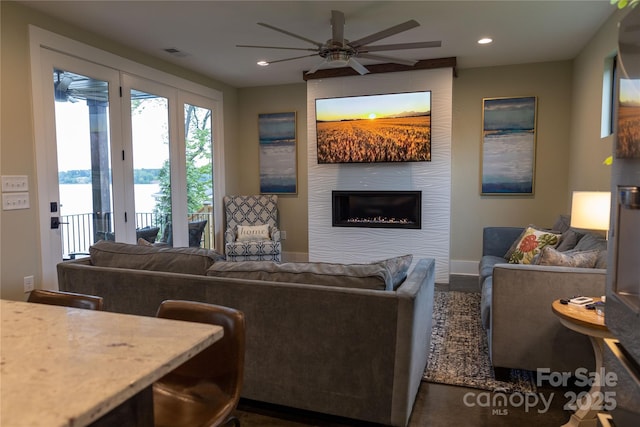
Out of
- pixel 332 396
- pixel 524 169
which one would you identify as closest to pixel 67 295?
pixel 332 396

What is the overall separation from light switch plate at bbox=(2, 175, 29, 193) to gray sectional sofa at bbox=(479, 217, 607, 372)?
3.57 m

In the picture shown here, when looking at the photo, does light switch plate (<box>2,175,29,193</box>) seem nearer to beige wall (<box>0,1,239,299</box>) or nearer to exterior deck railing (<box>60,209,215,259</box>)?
beige wall (<box>0,1,239,299</box>)

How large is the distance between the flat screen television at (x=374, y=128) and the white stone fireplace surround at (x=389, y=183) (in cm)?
11

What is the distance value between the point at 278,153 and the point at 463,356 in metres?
4.26

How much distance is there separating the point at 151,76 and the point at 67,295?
12.5ft

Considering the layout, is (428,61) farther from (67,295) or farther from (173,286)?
(67,295)

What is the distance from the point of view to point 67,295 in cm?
149

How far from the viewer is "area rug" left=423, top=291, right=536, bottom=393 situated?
8.32ft

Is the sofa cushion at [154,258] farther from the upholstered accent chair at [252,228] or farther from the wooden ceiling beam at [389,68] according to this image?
the wooden ceiling beam at [389,68]

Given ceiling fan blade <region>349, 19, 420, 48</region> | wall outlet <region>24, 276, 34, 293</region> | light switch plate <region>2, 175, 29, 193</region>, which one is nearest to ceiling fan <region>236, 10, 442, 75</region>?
ceiling fan blade <region>349, 19, 420, 48</region>

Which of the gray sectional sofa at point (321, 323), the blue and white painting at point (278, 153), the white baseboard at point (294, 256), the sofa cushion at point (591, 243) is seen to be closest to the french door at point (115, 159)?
the blue and white painting at point (278, 153)

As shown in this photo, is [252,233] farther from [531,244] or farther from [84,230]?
[531,244]

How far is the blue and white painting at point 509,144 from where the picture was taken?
514cm

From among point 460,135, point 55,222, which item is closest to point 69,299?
point 55,222
